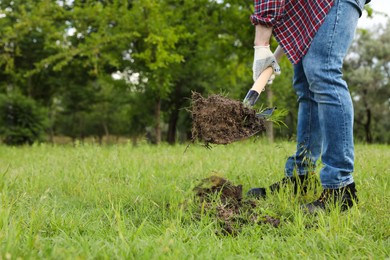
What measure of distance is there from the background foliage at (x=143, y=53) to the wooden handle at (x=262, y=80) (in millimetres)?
1435

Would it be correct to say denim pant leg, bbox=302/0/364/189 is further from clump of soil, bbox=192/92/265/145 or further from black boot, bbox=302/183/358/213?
clump of soil, bbox=192/92/265/145

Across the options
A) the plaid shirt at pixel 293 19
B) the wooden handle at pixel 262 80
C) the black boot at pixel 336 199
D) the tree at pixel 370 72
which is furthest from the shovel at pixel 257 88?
the tree at pixel 370 72

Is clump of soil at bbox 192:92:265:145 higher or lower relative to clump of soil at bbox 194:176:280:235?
higher

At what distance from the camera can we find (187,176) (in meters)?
3.69

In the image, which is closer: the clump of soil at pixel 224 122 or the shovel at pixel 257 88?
the clump of soil at pixel 224 122

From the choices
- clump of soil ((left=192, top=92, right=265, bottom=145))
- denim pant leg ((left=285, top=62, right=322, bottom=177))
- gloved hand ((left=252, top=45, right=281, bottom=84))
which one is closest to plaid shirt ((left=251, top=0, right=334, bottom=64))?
gloved hand ((left=252, top=45, right=281, bottom=84))

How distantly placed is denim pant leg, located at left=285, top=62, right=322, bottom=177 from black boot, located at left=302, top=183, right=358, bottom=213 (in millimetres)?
501

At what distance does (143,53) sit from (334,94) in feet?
30.4

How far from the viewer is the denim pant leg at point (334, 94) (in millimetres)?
2477

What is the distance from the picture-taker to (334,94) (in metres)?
2.49

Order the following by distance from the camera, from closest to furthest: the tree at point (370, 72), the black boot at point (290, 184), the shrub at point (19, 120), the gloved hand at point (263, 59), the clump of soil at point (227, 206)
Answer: the clump of soil at point (227, 206)
the gloved hand at point (263, 59)
the black boot at point (290, 184)
the shrub at point (19, 120)
the tree at point (370, 72)

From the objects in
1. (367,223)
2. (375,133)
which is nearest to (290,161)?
(367,223)

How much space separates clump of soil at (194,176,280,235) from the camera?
7.55ft

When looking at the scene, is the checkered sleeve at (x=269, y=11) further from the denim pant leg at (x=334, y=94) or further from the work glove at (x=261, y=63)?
the denim pant leg at (x=334, y=94)
